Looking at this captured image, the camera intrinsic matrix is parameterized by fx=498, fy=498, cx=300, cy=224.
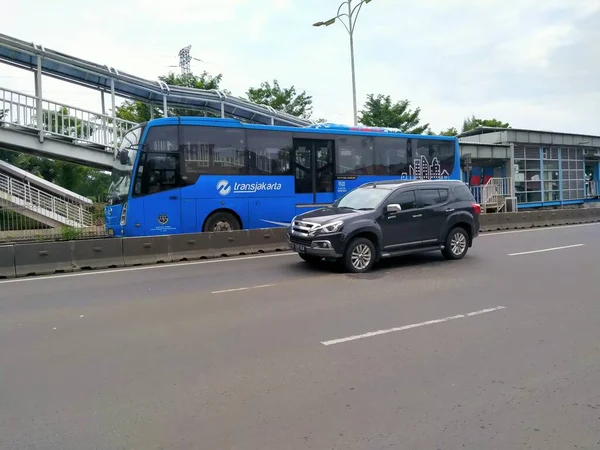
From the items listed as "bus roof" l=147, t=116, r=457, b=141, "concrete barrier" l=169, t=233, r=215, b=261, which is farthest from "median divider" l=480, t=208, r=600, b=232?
"concrete barrier" l=169, t=233, r=215, b=261

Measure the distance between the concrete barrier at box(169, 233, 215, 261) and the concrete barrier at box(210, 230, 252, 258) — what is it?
5.8 inches

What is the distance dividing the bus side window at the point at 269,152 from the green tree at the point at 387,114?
2517 cm

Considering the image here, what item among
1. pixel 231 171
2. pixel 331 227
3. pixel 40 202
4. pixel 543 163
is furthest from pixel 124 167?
pixel 543 163

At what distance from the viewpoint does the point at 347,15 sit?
856 inches

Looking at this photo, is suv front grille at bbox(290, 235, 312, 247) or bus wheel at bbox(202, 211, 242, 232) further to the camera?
bus wheel at bbox(202, 211, 242, 232)

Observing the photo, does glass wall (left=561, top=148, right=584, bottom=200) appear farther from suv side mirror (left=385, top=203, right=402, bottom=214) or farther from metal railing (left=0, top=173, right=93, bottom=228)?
metal railing (left=0, top=173, right=93, bottom=228)

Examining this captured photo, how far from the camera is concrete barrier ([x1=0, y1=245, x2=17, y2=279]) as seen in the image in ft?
33.9

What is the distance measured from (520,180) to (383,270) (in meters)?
22.1

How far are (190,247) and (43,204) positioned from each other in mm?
10159

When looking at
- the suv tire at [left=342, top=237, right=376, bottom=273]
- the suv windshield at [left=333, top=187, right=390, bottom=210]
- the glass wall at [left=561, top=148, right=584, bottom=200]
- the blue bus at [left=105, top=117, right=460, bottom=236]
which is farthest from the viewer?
the glass wall at [left=561, top=148, right=584, bottom=200]

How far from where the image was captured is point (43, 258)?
1077 centimetres

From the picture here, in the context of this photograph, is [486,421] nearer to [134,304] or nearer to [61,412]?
[61,412]

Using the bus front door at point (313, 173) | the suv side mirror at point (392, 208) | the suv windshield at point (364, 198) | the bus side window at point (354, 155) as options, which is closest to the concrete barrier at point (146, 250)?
the suv windshield at point (364, 198)

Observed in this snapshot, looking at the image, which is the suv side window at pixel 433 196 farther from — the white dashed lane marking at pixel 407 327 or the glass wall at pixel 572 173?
the glass wall at pixel 572 173
